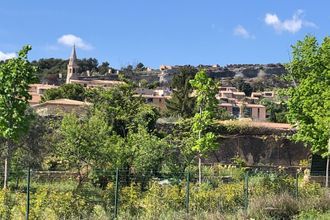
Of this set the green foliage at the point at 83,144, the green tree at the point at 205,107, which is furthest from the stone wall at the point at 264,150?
the green foliage at the point at 83,144

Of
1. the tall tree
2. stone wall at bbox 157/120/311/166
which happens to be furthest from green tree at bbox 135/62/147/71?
stone wall at bbox 157/120/311/166

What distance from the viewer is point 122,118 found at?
2498cm

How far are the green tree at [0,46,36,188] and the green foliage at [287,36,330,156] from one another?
1106 cm

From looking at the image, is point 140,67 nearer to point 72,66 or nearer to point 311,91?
point 72,66

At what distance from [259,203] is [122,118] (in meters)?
12.1

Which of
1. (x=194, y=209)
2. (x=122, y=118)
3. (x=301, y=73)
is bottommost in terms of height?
(x=194, y=209)

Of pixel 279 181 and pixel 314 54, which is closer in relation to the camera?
pixel 279 181

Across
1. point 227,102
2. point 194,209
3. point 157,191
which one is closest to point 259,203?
point 194,209

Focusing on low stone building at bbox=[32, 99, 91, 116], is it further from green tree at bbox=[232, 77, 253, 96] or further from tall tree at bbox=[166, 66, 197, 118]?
green tree at bbox=[232, 77, 253, 96]

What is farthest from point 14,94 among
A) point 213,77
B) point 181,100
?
point 213,77

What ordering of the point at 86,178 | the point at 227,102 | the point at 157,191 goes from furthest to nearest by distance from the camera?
the point at 227,102, the point at 86,178, the point at 157,191

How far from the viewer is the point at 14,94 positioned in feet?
47.4

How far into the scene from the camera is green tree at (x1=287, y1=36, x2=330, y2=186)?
20.8m

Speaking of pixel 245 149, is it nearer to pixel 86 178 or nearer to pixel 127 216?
pixel 86 178
